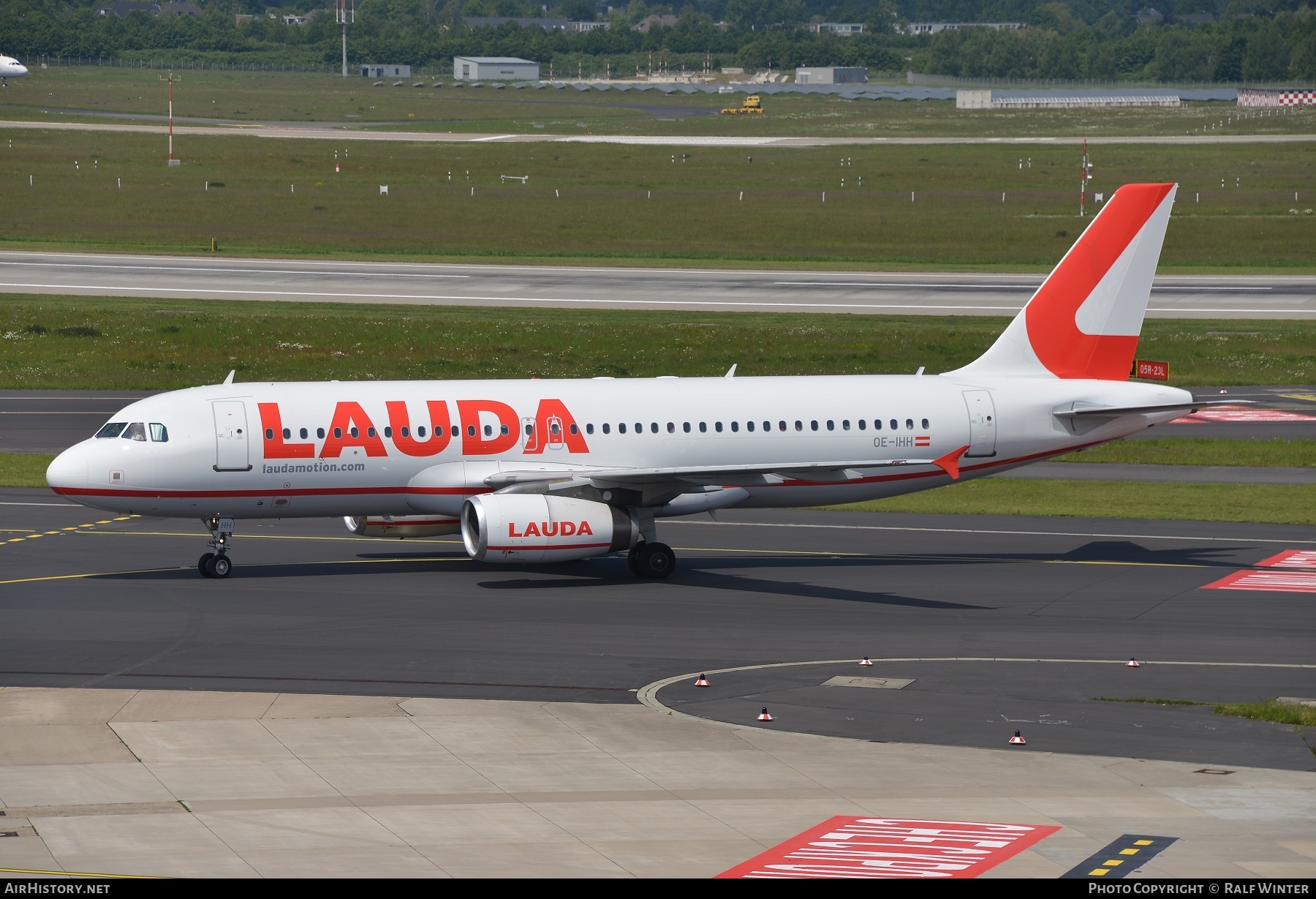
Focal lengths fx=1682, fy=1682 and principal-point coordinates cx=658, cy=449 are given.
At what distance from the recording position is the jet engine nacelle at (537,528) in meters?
38.8

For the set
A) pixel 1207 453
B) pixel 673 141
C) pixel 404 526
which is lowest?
pixel 1207 453

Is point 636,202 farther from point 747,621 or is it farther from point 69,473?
point 747,621

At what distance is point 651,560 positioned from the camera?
4144cm

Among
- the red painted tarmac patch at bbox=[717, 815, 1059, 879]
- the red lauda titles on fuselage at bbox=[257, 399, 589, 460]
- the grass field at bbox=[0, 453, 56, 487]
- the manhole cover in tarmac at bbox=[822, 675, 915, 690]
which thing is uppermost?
the red lauda titles on fuselage at bbox=[257, 399, 589, 460]

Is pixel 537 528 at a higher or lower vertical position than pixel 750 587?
higher

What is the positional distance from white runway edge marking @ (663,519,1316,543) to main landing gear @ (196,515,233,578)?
13755mm

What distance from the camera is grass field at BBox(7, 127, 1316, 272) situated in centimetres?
11531

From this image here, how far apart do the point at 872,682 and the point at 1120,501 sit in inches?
898

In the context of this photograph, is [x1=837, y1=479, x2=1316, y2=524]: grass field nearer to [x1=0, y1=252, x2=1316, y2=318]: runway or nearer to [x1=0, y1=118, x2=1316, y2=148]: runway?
[x1=0, y1=252, x2=1316, y2=318]: runway

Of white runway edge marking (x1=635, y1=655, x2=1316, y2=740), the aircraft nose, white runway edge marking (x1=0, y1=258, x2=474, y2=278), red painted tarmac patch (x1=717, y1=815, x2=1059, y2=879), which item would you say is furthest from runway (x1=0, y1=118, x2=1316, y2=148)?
red painted tarmac patch (x1=717, y1=815, x2=1059, y2=879)

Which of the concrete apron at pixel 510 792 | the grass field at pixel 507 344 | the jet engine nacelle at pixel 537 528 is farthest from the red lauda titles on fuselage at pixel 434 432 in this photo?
the grass field at pixel 507 344

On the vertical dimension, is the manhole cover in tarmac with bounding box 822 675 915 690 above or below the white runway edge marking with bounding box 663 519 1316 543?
above

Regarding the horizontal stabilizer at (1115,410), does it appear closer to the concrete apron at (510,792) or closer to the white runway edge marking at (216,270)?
the concrete apron at (510,792)

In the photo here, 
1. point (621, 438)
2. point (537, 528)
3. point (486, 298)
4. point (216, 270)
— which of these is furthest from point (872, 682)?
point (216, 270)
